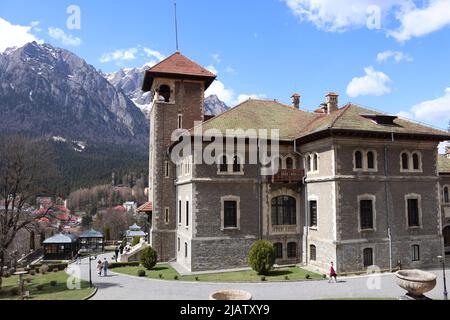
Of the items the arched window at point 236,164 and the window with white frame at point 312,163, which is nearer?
the window with white frame at point 312,163

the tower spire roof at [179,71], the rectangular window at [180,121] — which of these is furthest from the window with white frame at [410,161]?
the rectangular window at [180,121]

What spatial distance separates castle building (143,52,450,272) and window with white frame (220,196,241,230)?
3.1 inches

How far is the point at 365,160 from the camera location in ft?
86.1

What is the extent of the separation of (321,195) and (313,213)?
205cm

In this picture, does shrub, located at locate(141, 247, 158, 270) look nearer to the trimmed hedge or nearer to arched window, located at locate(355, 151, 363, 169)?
the trimmed hedge

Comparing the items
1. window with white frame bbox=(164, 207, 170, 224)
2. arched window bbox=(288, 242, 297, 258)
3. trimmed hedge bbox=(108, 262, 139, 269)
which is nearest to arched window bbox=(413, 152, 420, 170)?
arched window bbox=(288, 242, 297, 258)

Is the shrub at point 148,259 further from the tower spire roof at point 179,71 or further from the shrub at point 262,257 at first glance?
the tower spire roof at point 179,71

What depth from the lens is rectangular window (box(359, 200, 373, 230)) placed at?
25906mm

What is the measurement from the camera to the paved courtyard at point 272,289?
20.0m

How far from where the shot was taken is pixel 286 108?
35125 mm

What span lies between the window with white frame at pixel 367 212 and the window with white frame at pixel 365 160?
2035 mm

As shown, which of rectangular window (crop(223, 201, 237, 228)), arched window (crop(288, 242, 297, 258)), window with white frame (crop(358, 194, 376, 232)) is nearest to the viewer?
window with white frame (crop(358, 194, 376, 232))

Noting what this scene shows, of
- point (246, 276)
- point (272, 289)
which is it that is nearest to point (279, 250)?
point (246, 276)

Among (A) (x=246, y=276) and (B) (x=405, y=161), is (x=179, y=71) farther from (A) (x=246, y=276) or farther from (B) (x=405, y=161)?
(B) (x=405, y=161)
